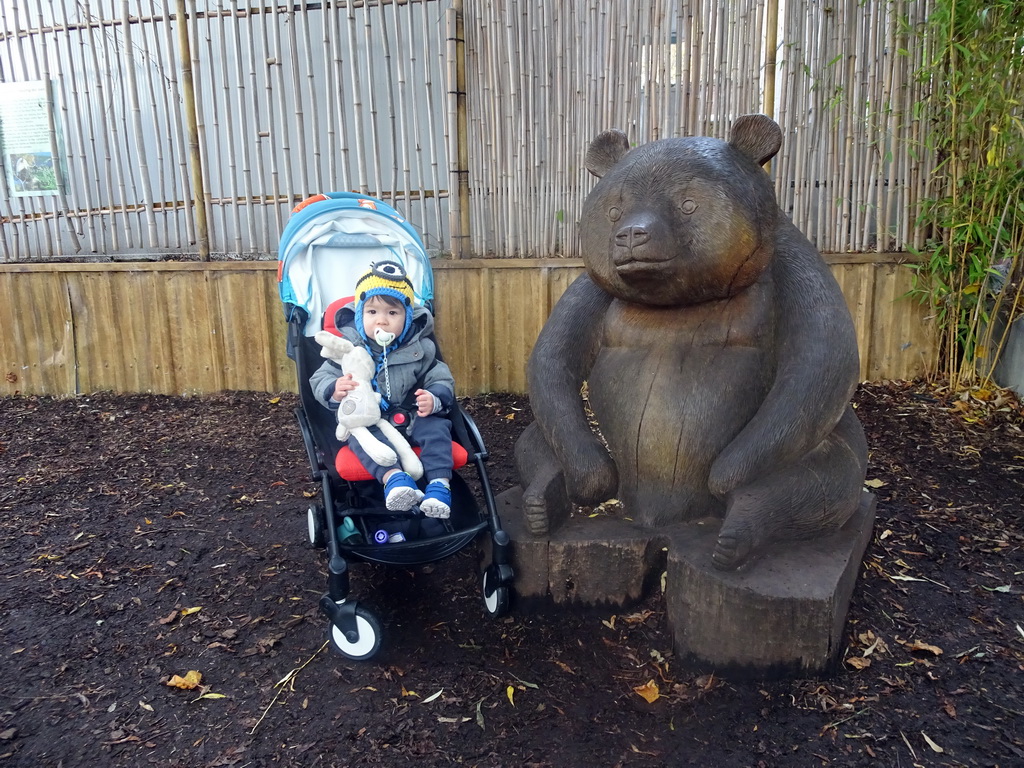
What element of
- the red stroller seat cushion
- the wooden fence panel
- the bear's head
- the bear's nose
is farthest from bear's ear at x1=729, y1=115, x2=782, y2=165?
the wooden fence panel

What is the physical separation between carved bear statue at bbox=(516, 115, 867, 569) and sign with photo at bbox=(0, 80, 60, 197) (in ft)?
16.3

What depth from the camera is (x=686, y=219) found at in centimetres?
220

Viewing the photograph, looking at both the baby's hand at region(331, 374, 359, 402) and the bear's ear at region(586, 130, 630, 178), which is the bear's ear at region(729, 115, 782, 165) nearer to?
the bear's ear at region(586, 130, 630, 178)

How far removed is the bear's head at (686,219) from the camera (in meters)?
2.19

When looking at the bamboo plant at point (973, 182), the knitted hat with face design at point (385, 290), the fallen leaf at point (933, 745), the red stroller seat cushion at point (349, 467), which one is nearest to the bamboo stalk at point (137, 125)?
the knitted hat with face design at point (385, 290)

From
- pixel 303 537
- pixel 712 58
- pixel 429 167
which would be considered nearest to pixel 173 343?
pixel 429 167

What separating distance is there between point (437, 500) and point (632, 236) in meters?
1.10

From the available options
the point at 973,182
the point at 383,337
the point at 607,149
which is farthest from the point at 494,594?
the point at 973,182

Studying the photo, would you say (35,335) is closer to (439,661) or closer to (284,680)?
(284,680)

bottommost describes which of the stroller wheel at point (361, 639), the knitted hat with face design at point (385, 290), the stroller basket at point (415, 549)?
the stroller wheel at point (361, 639)

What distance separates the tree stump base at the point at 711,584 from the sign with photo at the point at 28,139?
513cm

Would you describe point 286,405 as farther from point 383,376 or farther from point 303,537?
point 383,376

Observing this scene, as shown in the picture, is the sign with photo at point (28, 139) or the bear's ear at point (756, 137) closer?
the bear's ear at point (756, 137)

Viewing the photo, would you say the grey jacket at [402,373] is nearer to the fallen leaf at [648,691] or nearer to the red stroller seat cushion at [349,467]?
the red stroller seat cushion at [349,467]
